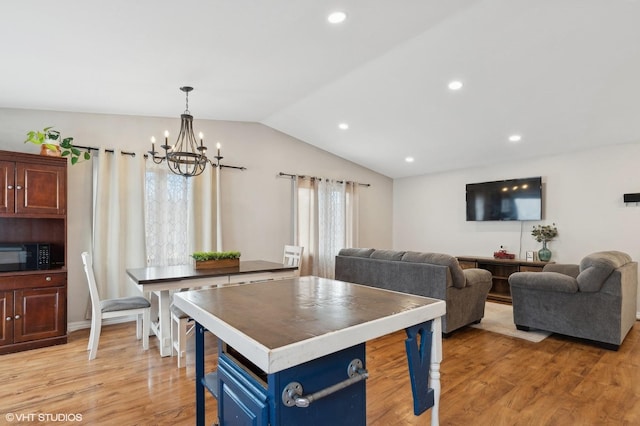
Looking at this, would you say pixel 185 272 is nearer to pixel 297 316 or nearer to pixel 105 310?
pixel 105 310

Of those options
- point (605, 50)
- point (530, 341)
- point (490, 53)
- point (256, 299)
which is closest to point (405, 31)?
point (490, 53)

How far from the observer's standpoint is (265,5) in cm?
229

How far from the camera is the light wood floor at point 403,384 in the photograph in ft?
7.25

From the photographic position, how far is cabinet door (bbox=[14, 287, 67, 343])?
330 centimetres

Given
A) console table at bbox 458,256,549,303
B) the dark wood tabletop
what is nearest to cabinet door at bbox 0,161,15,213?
the dark wood tabletop

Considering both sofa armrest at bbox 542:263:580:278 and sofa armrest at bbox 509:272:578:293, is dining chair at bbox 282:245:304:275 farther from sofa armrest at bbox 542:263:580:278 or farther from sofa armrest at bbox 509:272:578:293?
sofa armrest at bbox 542:263:580:278

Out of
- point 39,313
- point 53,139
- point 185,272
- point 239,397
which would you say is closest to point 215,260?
point 185,272

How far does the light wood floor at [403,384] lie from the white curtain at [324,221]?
268cm

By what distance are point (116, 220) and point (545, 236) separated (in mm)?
5935

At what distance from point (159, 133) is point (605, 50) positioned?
4851 mm

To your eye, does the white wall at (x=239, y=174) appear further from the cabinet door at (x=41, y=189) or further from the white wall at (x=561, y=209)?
the white wall at (x=561, y=209)

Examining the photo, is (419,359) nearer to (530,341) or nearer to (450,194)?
(530,341)

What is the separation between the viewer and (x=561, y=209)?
517 centimetres

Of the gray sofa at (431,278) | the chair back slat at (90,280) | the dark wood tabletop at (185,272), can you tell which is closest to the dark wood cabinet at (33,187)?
the chair back slat at (90,280)
